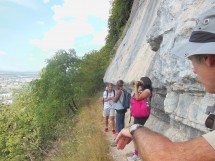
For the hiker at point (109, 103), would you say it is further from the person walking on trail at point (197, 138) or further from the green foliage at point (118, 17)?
the green foliage at point (118, 17)

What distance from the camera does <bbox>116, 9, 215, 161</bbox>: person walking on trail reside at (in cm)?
130

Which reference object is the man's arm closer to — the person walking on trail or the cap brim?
the person walking on trail

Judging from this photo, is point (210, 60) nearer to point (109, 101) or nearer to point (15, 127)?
point (109, 101)

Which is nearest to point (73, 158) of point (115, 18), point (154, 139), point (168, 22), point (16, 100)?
point (168, 22)

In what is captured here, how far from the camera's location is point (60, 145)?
1068 centimetres

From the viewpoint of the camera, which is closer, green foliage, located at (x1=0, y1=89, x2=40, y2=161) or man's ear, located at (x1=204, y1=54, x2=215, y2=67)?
man's ear, located at (x1=204, y1=54, x2=215, y2=67)

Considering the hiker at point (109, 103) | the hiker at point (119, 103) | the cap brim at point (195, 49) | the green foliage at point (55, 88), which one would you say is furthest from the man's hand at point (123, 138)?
the green foliage at point (55, 88)

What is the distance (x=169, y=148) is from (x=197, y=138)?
148 mm

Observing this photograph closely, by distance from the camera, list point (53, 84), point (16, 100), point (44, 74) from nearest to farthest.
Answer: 1. point (53, 84)
2. point (44, 74)
3. point (16, 100)

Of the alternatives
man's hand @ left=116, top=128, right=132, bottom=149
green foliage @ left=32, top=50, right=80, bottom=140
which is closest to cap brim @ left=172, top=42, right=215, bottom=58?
man's hand @ left=116, top=128, right=132, bottom=149

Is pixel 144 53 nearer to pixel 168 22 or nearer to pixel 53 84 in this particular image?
pixel 168 22

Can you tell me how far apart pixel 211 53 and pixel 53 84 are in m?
25.5

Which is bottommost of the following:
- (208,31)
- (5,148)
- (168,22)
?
(5,148)

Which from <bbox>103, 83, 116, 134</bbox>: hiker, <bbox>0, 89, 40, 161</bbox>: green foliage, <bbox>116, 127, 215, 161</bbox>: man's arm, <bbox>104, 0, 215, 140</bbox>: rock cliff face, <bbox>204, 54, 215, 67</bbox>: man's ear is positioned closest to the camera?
<bbox>116, 127, 215, 161</bbox>: man's arm
